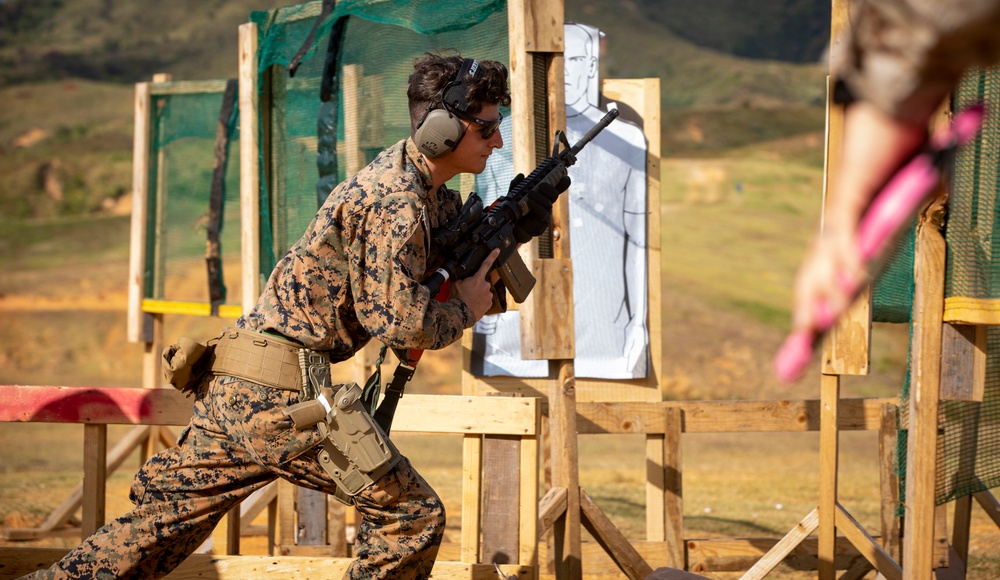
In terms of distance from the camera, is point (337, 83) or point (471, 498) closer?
point (471, 498)

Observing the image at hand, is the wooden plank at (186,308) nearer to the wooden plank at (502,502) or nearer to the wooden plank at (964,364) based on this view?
the wooden plank at (502,502)

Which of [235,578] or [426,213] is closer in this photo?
[426,213]

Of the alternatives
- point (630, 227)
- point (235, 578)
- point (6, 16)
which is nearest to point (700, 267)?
point (630, 227)

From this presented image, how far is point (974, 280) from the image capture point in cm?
346

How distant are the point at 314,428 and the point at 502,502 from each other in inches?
34.7

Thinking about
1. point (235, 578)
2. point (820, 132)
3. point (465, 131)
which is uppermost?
point (820, 132)

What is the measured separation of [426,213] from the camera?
279 cm

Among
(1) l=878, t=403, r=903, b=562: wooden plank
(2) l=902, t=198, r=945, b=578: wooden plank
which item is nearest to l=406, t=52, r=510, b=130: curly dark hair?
(2) l=902, t=198, r=945, b=578: wooden plank

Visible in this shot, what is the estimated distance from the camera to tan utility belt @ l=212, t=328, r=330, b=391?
2834 millimetres

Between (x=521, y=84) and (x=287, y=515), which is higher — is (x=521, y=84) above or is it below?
above

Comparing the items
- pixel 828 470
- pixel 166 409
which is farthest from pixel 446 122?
pixel 828 470

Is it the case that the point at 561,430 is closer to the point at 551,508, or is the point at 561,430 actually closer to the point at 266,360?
the point at 551,508

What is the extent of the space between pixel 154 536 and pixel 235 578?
1.94 feet

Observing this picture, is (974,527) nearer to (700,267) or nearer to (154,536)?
(154,536)
